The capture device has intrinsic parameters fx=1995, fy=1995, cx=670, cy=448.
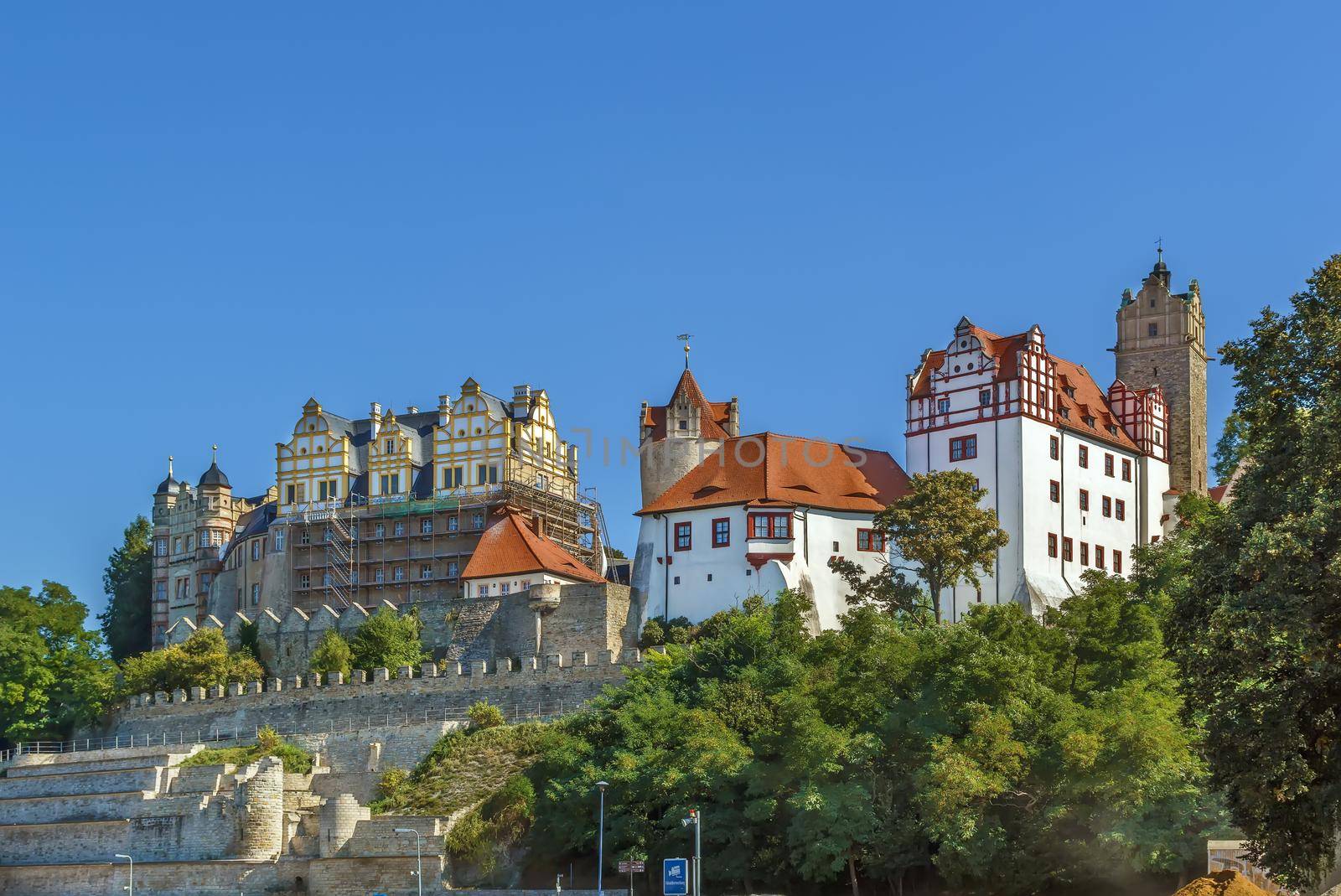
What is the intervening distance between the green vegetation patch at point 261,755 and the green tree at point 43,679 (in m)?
11.6

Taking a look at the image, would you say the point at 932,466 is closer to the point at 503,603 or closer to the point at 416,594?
the point at 503,603

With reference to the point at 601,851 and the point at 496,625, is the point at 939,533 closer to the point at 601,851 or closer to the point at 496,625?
the point at 601,851

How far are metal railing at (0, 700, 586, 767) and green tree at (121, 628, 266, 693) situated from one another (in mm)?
2576

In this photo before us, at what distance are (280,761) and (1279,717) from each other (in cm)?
4054

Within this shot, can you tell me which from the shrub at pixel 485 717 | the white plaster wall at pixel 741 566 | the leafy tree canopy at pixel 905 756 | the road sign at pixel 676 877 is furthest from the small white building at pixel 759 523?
the road sign at pixel 676 877

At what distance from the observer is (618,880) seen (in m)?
56.7

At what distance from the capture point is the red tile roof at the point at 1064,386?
73000 mm

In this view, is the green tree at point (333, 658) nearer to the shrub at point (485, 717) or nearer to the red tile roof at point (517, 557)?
the red tile roof at point (517, 557)

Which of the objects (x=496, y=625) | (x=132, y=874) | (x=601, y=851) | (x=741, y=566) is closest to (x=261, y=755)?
(x=132, y=874)

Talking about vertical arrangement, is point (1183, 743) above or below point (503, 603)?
below

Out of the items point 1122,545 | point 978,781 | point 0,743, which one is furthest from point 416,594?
point 978,781

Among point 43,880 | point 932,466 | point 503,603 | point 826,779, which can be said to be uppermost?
point 932,466

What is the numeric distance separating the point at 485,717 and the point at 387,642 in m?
10.9

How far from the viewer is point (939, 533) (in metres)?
66.4
